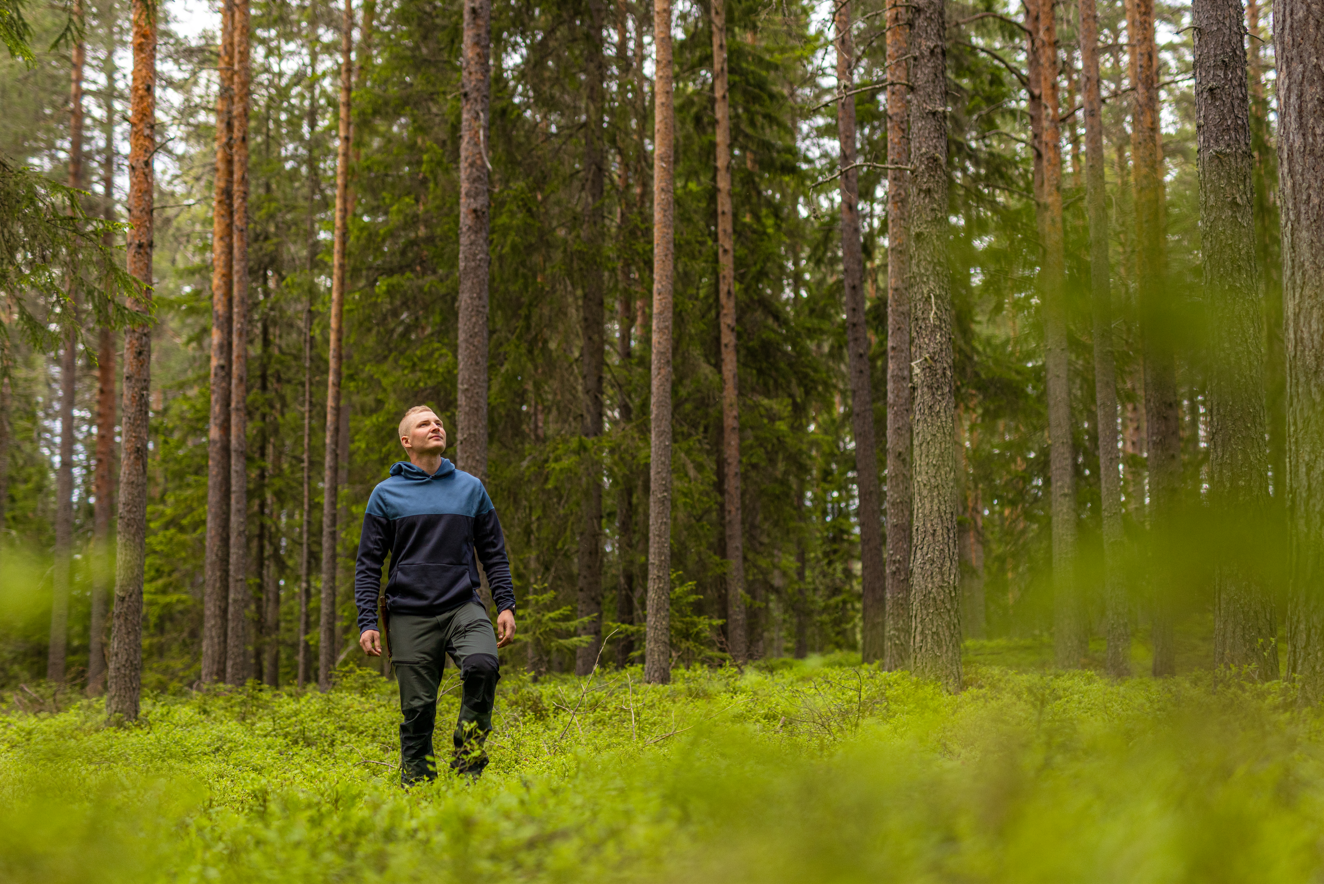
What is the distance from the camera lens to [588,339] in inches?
619

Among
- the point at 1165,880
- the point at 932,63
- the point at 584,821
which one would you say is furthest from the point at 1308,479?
the point at 932,63

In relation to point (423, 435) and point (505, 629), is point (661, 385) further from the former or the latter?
point (505, 629)

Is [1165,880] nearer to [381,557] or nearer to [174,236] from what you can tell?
[381,557]

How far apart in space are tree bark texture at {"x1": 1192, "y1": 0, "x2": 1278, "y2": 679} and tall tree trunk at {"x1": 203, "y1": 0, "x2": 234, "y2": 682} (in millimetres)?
14885

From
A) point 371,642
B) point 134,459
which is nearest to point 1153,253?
point 371,642

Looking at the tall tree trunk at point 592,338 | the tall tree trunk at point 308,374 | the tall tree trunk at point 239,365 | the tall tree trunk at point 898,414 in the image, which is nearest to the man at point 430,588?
the tall tree trunk at point 898,414

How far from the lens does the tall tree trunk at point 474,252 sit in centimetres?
1098

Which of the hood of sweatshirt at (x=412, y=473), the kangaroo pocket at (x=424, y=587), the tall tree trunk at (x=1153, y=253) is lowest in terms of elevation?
the kangaroo pocket at (x=424, y=587)

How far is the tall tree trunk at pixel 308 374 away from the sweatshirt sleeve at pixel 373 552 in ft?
48.5

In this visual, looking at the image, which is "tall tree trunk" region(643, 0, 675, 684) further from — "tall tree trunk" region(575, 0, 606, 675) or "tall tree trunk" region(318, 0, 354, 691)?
"tall tree trunk" region(318, 0, 354, 691)

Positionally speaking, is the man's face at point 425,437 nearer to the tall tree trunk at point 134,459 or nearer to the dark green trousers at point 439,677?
the dark green trousers at point 439,677

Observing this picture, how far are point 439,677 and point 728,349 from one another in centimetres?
1186

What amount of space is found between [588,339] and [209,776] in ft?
34.2

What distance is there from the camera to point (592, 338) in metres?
15.7
